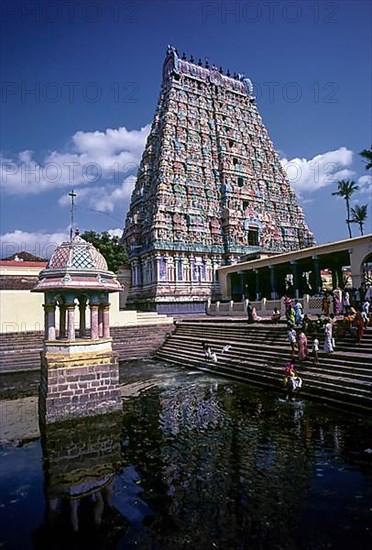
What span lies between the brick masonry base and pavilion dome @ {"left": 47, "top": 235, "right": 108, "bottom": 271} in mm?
2147

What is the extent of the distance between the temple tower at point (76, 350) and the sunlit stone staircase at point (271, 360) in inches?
209

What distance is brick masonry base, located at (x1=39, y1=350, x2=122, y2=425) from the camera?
797 cm

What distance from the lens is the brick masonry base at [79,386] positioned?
7.97m

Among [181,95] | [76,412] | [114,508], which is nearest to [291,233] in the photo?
[181,95]

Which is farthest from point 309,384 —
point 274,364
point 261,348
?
point 261,348

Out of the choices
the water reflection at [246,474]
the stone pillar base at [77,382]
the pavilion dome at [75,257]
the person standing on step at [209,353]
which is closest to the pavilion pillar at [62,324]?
the stone pillar base at [77,382]

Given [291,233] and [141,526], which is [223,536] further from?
[291,233]

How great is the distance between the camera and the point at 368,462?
575 centimetres

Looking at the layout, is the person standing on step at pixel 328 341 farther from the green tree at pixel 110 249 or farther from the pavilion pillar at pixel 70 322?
the green tree at pixel 110 249

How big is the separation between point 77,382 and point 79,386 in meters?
0.11

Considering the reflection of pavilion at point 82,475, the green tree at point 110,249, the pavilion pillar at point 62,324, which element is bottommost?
the reflection of pavilion at point 82,475

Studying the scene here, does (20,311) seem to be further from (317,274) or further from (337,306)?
(317,274)

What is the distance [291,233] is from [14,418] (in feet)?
102

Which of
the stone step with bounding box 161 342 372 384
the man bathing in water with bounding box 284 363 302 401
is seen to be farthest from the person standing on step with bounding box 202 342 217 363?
the man bathing in water with bounding box 284 363 302 401
